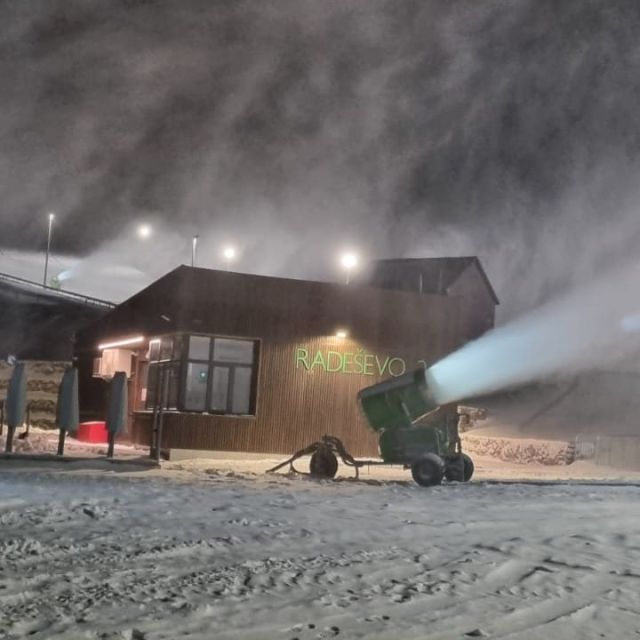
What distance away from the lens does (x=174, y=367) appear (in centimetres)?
2105

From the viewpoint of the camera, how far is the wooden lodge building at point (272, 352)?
20672mm

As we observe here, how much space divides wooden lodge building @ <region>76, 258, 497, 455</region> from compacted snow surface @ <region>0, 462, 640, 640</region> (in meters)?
8.29

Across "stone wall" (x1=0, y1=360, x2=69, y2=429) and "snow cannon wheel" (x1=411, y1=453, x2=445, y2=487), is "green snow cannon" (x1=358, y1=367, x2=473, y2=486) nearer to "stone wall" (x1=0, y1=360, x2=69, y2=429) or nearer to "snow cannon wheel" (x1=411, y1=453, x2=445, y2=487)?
"snow cannon wheel" (x1=411, y1=453, x2=445, y2=487)

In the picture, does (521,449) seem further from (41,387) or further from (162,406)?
(41,387)

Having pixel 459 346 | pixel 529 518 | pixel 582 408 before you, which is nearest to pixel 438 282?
pixel 582 408

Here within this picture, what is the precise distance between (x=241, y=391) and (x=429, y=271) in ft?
111

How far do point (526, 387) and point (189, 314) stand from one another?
2711cm

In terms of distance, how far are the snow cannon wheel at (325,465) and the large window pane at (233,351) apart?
5186 millimetres

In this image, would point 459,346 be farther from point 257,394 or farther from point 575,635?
point 575,635

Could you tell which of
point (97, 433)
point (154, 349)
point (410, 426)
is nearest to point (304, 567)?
point (410, 426)

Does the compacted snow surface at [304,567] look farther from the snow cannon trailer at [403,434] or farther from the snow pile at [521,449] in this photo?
the snow pile at [521,449]

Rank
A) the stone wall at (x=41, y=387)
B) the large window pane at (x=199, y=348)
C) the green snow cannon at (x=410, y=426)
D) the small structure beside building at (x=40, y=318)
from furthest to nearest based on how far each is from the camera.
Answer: the small structure beside building at (x=40, y=318) < the stone wall at (x=41, y=387) < the large window pane at (x=199, y=348) < the green snow cannon at (x=410, y=426)

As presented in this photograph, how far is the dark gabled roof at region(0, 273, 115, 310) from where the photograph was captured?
51.0 m

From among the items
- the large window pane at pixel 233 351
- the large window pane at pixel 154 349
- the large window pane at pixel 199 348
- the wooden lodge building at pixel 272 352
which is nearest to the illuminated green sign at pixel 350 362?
the wooden lodge building at pixel 272 352
